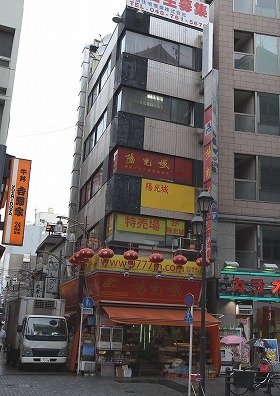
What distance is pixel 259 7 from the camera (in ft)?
91.5

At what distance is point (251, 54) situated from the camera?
26.9 metres

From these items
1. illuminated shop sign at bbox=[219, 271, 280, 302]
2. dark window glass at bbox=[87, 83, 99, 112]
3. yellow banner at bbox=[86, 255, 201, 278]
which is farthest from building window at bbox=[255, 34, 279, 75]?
yellow banner at bbox=[86, 255, 201, 278]

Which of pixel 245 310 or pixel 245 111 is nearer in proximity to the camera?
pixel 245 310

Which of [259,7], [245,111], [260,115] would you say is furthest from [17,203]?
[259,7]

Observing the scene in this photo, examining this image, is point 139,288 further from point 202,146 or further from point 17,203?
point 202,146

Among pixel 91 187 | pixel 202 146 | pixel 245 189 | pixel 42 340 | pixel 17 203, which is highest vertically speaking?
pixel 202 146

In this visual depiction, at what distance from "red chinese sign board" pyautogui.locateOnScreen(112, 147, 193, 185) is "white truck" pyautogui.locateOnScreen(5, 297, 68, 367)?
26.4 ft

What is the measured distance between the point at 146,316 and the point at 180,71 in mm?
14259

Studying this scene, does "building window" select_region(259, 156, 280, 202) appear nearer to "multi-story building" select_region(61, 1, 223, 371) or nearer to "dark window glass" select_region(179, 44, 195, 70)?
"multi-story building" select_region(61, 1, 223, 371)

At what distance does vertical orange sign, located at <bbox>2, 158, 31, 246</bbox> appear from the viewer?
15.5 metres

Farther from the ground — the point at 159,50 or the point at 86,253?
the point at 159,50

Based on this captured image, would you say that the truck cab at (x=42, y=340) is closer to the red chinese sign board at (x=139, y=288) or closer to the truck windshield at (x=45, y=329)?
the truck windshield at (x=45, y=329)

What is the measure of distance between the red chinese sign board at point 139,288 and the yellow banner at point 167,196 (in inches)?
157

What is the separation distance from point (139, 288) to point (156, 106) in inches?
402
